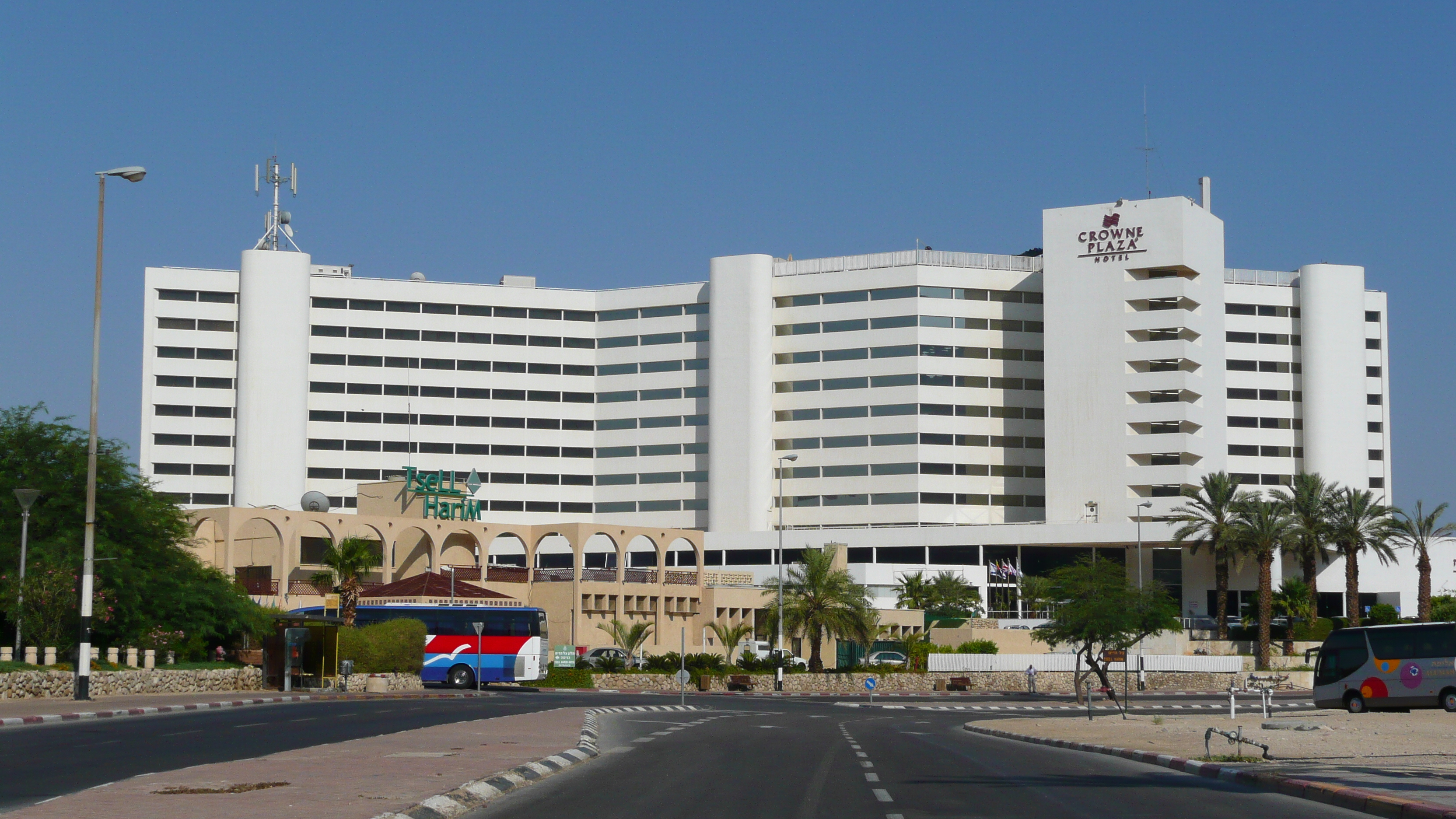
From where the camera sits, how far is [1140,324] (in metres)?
105

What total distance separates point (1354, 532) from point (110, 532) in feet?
237

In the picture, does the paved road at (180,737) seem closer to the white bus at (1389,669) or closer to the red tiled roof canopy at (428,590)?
the white bus at (1389,669)

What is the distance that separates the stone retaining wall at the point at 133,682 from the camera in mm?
36062

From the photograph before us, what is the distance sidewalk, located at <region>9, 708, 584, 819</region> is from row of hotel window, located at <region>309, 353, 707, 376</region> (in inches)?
3791

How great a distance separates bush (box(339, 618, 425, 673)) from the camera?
53.8m

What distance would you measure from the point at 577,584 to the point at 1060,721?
1823 inches

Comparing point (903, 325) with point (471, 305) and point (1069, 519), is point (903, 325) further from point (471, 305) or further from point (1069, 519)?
point (471, 305)

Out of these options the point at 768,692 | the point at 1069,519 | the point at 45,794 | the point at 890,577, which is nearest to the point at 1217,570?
the point at 1069,519

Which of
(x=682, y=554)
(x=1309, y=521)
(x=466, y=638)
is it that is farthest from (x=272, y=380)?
(x=1309, y=521)

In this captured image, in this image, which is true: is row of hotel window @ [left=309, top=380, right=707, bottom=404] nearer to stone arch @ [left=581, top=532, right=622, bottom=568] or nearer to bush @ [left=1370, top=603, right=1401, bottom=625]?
stone arch @ [left=581, top=532, right=622, bottom=568]

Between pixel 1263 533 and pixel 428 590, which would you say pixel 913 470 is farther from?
pixel 428 590

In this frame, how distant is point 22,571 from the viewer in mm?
40281

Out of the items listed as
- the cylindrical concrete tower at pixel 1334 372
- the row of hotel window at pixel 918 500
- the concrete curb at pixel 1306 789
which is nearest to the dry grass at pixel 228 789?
the concrete curb at pixel 1306 789

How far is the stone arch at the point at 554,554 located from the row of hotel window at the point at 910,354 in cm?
2184
